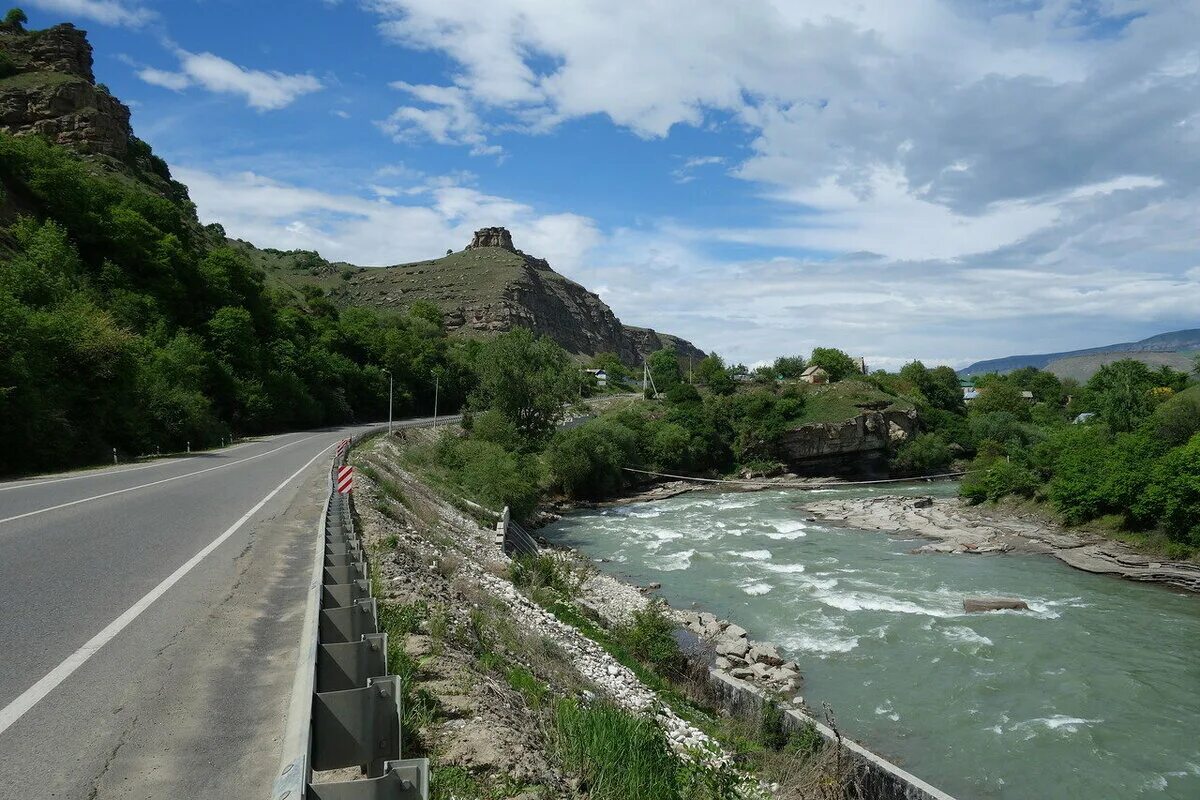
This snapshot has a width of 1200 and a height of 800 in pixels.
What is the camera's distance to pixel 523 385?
45281mm

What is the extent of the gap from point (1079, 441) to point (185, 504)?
1799 inches

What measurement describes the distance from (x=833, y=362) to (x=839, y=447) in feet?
126

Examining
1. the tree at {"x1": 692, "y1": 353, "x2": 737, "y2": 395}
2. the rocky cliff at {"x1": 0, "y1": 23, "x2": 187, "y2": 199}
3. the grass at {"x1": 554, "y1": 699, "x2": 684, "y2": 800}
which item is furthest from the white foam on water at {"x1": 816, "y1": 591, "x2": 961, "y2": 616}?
the rocky cliff at {"x1": 0, "y1": 23, "x2": 187, "y2": 199}

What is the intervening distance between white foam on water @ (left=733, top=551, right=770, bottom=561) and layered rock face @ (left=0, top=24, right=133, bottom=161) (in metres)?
61.6

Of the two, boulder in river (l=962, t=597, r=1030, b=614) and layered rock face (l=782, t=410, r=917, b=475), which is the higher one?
layered rock face (l=782, t=410, r=917, b=475)

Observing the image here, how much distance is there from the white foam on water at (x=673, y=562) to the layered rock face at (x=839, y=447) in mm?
36846

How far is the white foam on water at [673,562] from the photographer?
2773cm

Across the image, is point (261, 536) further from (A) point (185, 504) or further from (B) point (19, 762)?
(B) point (19, 762)

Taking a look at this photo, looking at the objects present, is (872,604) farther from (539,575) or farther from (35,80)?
(35,80)

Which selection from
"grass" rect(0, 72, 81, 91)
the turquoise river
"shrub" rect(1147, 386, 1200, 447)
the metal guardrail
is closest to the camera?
the metal guardrail

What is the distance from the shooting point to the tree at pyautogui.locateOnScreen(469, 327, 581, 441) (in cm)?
4475

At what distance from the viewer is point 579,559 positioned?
26.6 metres

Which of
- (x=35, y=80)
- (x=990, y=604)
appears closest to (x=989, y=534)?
(x=990, y=604)

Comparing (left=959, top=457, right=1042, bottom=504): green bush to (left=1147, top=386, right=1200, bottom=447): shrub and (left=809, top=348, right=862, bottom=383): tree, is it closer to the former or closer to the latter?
(left=1147, top=386, right=1200, bottom=447): shrub
